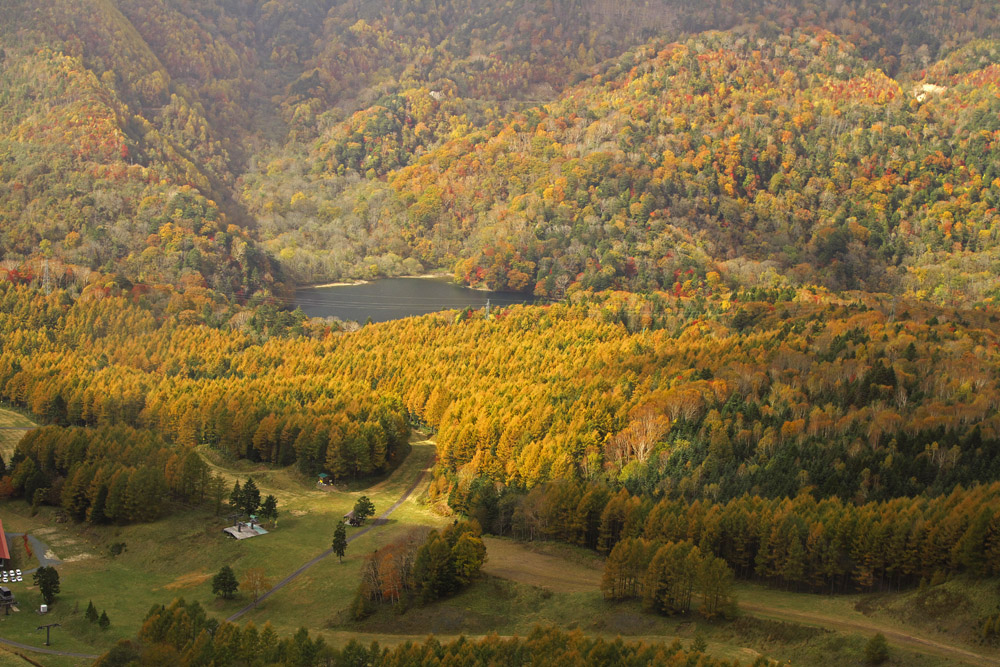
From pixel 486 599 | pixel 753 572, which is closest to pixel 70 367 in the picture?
pixel 486 599

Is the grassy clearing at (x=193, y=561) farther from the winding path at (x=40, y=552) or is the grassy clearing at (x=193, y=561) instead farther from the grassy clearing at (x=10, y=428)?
the grassy clearing at (x=10, y=428)

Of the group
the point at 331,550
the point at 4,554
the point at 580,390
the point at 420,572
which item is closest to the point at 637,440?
the point at 580,390

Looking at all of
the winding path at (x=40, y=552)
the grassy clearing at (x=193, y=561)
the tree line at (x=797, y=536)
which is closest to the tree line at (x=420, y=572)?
the grassy clearing at (x=193, y=561)

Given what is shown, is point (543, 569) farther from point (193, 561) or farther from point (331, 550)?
point (193, 561)

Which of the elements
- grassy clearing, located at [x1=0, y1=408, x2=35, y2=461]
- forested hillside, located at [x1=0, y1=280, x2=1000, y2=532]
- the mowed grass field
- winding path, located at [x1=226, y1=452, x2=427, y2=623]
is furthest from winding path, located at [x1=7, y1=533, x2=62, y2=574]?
grassy clearing, located at [x1=0, y1=408, x2=35, y2=461]

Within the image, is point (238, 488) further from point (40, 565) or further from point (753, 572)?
point (753, 572)

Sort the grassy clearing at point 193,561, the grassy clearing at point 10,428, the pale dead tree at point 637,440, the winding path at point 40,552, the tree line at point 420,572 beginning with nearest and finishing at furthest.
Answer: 1. the grassy clearing at point 193,561
2. the tree line at point 420,572
3. the winding path at point 40,552
4. the pale dead tree at point 637,440
5. the grassy clearing at point 10,428

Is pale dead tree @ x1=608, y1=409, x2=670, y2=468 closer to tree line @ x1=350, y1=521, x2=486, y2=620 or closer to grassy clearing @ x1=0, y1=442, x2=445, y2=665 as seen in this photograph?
grassy clearing @ x1=0, y1=442, x2=445, y2=665

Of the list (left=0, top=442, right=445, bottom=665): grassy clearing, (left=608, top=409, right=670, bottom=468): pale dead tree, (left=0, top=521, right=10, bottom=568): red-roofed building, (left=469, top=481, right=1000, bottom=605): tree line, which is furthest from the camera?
(left=608, top=409, right=670, bottom=468): pale dead tree
